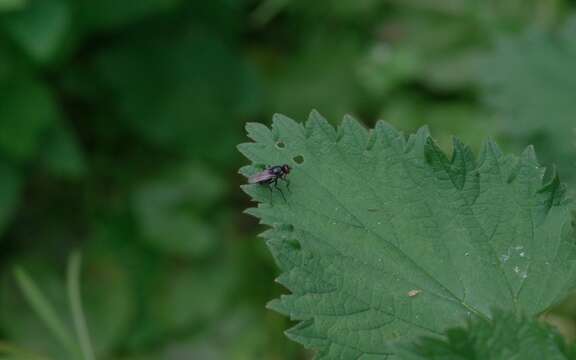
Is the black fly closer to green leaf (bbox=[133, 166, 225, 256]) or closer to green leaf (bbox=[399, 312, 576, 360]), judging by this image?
green leaf (bbox=[399, 312, 576, 360])

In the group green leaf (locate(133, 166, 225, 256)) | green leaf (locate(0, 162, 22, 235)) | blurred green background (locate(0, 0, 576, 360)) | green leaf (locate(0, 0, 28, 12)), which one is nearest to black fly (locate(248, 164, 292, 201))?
green leaf (locate(0, 0, 28, 12))

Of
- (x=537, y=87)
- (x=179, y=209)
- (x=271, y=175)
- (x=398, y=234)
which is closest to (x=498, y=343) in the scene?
(x=398, y=234)

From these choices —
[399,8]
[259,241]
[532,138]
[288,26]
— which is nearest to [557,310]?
[532,138]

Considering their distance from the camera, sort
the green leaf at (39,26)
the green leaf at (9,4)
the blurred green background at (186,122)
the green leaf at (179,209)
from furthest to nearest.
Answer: the green leaf at (179,209)
the blurred green background at (186,122)
the green leaf at (39,26)
the green leaf at (9,4)

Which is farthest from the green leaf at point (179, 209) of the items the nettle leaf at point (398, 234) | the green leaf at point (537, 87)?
the nettle leaf at point (398, 234)

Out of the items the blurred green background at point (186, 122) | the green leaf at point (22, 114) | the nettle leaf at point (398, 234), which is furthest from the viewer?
the blurred green background at point (186, 122)

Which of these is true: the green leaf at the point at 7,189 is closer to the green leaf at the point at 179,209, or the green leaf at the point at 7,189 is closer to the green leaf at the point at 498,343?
the green leaf at the point at 179,209
